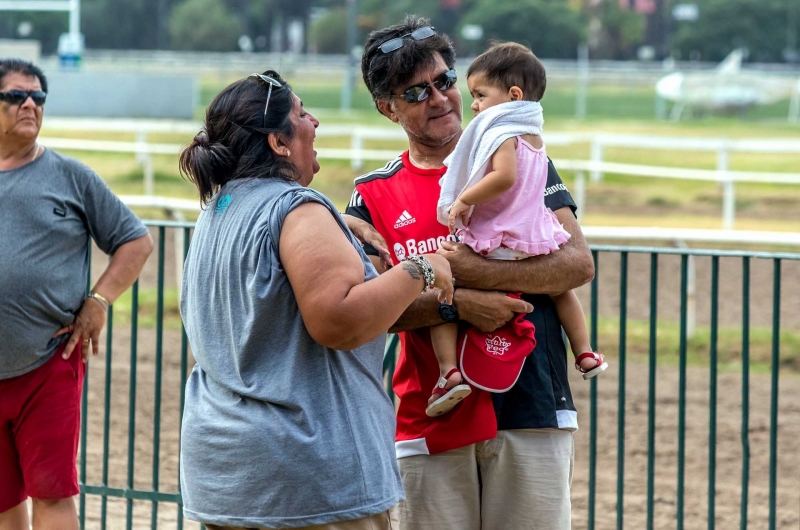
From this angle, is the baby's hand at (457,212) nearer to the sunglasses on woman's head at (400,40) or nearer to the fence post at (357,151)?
the sunglasses on woman's head at (400,40)

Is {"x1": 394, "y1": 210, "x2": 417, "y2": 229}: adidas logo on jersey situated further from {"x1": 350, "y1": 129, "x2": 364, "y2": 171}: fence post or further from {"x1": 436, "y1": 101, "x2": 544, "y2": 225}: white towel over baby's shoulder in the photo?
{"x1": 350, "y1": 129, "x2": 364, "y2": 171}: fence post

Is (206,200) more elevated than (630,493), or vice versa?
(206,200)

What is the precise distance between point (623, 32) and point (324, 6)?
22.7 metres

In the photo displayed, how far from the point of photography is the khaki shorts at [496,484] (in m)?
2.78

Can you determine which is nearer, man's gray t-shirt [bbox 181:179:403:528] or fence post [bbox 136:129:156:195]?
man's gray t-shirt [bbox 181:179:403:528]

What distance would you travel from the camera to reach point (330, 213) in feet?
7.79

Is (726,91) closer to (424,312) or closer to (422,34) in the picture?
(422,34)

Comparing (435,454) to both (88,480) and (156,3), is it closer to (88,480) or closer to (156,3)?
(88,480)

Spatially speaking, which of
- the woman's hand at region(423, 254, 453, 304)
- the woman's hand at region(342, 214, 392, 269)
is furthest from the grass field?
the woman's hand at region(423, 254, 453, 304)

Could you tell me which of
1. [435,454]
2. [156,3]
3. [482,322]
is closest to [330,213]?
[482,322]

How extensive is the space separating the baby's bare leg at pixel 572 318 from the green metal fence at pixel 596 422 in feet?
2.93

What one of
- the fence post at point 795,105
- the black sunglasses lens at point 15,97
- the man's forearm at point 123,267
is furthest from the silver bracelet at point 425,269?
the fence post at point 795,105

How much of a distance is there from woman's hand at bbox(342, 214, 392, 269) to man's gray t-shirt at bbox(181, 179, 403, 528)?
310 millimetres

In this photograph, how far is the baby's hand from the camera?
107 inches
